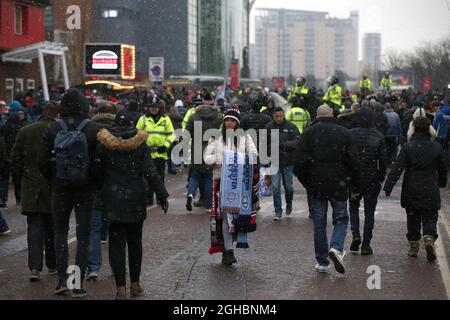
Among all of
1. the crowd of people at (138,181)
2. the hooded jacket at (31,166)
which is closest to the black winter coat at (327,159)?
the crowd of people at (138,181)

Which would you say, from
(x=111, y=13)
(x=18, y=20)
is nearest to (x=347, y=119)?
(x=18, y=20)

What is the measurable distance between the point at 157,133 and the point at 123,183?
23.9 feet

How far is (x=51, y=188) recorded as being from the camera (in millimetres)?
9156

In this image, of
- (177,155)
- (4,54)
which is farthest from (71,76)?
(177,155)

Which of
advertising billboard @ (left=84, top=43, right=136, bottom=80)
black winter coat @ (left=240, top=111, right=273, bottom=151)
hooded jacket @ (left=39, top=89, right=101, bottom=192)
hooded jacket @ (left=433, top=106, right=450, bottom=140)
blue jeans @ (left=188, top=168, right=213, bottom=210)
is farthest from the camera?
advertising billboard @ (left=84, top=43, right=136, bottom=80)

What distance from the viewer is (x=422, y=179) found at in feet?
36.2

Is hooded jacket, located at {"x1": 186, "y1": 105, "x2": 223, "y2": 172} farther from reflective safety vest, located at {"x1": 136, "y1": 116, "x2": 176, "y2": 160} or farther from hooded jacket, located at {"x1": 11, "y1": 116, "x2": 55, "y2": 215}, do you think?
hooded jacket, located at {"x1": 11, "y1": 116, "x2": 55, "y2": 215}

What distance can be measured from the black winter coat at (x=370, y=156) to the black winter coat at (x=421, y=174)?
24 cm

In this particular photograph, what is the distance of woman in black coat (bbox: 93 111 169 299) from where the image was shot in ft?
27.7

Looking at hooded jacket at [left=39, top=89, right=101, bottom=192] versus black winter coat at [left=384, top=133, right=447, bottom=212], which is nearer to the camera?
hooded jacket at [left=39, top=89, right=101, bottom=192]

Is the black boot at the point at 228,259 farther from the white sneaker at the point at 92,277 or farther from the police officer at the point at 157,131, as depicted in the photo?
the police officer at the point at 157,131

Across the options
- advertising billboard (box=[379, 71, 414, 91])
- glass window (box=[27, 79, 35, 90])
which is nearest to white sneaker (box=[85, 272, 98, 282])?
glass window (box=[27, 79, 35, 90])
